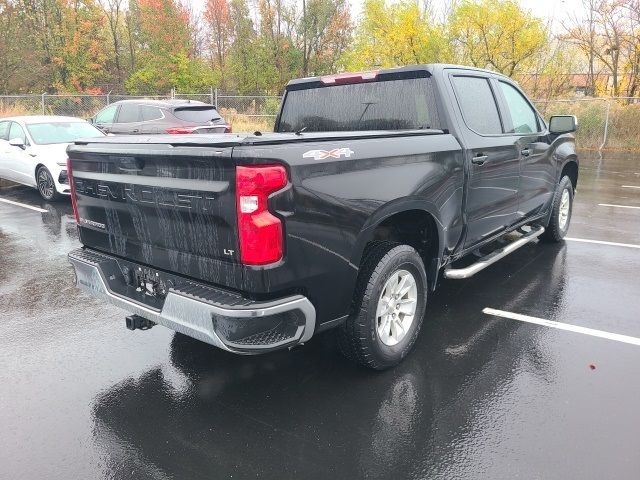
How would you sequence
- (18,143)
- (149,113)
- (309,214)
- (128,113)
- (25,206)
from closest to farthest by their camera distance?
(309,214) < (25,206) < (18,143) < (149,113) < (128,113)

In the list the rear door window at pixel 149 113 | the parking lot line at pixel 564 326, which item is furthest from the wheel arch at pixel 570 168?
the rear door window at pixel 149 113

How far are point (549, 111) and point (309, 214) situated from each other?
881 inches

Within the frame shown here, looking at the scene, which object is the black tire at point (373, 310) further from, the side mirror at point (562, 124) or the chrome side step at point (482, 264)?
the side mirror at point (562, 124)

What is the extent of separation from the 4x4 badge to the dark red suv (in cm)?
961

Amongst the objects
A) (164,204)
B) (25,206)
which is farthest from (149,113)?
(164,204)

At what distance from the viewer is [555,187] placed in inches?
250

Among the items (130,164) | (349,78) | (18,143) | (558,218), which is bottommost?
(558,218)

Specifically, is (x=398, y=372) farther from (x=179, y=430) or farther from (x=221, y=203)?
(x=221, y=203)

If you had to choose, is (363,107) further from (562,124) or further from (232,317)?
(562,124)

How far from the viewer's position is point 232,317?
8.73 ft

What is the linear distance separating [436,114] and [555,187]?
2.97m

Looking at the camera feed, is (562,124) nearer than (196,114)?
Yes

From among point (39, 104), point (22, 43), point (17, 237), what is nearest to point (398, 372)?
point (17, 237)

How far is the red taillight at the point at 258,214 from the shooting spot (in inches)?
103
